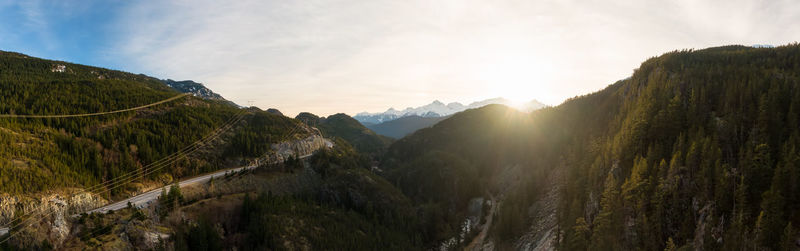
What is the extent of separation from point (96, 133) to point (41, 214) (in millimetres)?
33969

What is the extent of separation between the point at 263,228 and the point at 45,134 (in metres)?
50.6

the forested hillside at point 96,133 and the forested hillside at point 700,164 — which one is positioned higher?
the forested hillside at point 96,133

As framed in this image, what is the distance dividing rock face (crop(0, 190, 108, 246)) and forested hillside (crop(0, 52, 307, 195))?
220 centimetres

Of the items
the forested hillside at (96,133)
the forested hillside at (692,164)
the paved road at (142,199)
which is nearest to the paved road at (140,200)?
the paved road at (142,199)

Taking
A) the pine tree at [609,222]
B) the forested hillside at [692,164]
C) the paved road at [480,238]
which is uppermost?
the forested hillside at [692,164]

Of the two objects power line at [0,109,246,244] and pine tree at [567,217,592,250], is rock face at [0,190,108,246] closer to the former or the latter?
power line at [0,109,246,244]

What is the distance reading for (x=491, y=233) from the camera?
93750mm

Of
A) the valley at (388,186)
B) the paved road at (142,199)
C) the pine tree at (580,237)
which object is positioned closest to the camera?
the valley at (388,186)

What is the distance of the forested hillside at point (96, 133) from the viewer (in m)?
56.4

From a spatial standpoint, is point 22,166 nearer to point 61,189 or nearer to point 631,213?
point 61,189

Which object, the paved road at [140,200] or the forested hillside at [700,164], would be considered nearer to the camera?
the forested hillside at [700,164]

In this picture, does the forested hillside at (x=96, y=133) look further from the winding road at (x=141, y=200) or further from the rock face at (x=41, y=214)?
the winding road at (x=141, y=200)

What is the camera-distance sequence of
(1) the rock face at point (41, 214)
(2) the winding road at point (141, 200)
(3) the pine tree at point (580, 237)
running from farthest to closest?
(2) the winding road at point (141, 200) < (3) the pine tree at point (580, 237) < (1) the rock face at point (41, 214)

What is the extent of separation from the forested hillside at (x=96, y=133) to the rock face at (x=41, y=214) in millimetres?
2195
